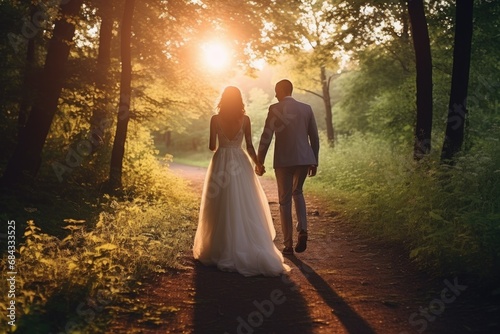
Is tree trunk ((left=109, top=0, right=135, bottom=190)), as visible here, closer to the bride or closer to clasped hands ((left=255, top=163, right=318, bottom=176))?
the bride

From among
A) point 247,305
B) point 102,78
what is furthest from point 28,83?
point 247,305

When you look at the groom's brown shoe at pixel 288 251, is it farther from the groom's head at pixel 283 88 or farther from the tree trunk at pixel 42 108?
the tree trunk at pixel 42 108

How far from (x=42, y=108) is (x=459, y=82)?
373 inches

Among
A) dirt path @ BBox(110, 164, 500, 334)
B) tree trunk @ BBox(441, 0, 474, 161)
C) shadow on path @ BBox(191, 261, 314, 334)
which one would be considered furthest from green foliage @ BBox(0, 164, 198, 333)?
tree trunk @ BBox(441, 0, 474, 161)

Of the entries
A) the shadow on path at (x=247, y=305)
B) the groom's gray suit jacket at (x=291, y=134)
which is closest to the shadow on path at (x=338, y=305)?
the shadow on path at (x=247, y=305)

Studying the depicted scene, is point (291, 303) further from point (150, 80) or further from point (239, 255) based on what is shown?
point (150, 80)

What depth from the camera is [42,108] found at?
9945 millimetres

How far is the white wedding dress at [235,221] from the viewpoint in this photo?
5621 millimetres

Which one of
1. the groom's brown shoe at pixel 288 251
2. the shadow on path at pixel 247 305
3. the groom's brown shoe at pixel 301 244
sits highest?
the groom's brown shoe at pixel 301 244

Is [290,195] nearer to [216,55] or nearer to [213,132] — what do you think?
[213,132]

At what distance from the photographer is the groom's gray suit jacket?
21.2 ft

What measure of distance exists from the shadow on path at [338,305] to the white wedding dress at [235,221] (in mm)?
397

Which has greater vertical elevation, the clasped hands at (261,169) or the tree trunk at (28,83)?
the tree trunk at (28,83)

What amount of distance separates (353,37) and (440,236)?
10.6 m
